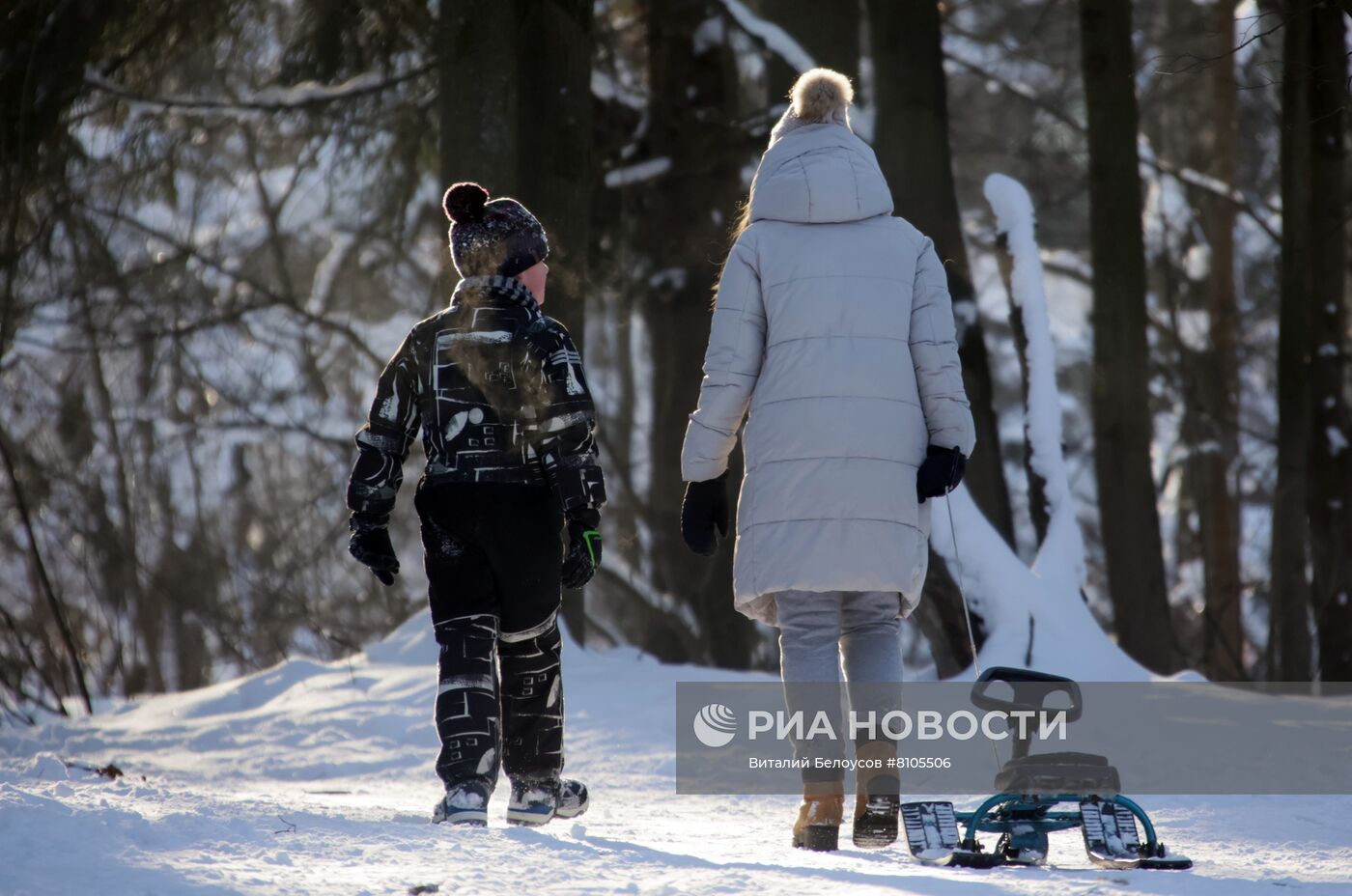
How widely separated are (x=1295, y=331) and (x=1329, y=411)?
1.59ft

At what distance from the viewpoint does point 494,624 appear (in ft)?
13.3

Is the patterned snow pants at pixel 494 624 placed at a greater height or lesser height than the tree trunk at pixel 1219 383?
lesser

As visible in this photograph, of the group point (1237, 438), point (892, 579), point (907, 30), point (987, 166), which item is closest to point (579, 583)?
point (892, 579)

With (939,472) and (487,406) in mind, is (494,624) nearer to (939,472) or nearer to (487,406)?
(487,406)

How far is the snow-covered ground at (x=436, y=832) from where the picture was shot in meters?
3.03

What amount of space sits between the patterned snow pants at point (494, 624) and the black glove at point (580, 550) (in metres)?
0.07

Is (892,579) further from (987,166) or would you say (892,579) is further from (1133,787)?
(987,166)

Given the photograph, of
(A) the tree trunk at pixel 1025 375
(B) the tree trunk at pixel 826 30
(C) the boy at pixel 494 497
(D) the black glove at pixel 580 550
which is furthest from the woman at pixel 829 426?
(B) the tree trunk at pixel 826 30

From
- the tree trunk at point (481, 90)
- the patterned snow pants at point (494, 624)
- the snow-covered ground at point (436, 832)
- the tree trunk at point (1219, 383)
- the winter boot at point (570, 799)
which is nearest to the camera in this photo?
the snow-covered ground at point (436, 832)

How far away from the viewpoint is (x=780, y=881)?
10.2 feet

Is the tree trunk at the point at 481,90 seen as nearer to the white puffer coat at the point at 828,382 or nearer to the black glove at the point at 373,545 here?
the black glove at the point at 373,545

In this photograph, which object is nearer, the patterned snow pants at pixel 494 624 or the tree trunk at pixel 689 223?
the patterned snow pants at pixel 494 624

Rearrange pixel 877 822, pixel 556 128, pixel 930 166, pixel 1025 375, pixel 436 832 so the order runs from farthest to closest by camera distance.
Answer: pixel 930 166 → pixel 556 128 → pixel 1025 375 → pixel 877 822 → pixel 436 832

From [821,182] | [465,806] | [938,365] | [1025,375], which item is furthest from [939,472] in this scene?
[1025,375]
